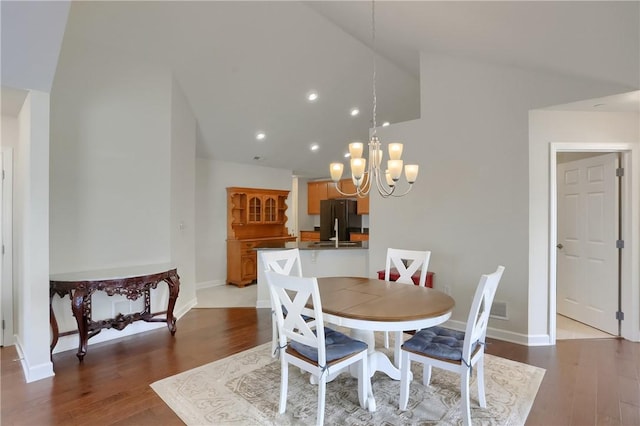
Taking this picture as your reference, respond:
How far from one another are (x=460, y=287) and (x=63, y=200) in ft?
14.2

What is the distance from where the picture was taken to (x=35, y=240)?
8.78ft

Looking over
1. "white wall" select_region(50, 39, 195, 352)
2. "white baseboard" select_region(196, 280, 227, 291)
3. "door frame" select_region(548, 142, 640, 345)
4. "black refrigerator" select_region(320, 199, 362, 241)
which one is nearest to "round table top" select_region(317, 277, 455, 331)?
"door frame" select_region(548, 142, 640, 345)

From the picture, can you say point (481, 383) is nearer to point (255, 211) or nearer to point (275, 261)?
point (275, 261)

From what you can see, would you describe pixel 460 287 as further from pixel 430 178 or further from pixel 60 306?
pixel 60 306

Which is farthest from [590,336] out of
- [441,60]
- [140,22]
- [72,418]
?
[140,22]

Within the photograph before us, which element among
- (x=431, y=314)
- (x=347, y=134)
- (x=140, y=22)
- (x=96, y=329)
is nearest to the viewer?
(x=431, y=314)

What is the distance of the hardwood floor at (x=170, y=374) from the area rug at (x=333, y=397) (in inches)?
5.0

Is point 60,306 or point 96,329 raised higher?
point 60,306

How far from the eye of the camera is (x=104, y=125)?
11.9ft

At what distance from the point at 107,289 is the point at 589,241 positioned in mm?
5207

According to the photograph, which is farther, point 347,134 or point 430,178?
point 347,134

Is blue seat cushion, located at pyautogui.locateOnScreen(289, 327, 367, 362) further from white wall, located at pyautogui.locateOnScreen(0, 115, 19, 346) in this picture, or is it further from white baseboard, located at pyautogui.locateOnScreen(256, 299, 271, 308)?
white wall, located at pyautogui.locateOnScreen(0, 115, 19, 346)

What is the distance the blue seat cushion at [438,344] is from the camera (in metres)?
2.14

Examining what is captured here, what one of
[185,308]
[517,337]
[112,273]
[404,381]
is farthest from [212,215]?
[517,337]
